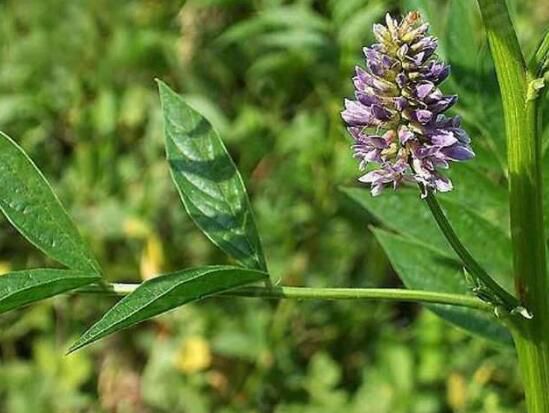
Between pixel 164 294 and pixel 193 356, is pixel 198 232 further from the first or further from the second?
pixel 164 294

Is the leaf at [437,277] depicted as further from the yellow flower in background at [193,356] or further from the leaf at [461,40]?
the yellow flower in background at [193,356]

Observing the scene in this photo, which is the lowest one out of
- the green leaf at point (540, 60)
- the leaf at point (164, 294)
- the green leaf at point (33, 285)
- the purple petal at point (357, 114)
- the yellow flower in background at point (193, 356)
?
the yellow flower in background at point (193, 356)

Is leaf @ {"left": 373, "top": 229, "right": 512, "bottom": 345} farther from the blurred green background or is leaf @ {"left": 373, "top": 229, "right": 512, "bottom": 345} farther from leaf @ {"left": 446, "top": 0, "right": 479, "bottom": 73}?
the blurred green background

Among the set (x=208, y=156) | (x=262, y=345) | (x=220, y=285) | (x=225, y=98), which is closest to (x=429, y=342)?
(x=262, y=345)

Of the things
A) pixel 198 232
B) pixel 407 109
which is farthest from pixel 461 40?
pixel 198 232

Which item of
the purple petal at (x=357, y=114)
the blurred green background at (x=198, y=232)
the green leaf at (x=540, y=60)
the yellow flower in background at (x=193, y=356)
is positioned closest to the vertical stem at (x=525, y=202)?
the green leaf at (x=540, y=60)

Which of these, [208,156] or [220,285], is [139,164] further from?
[220,285]
